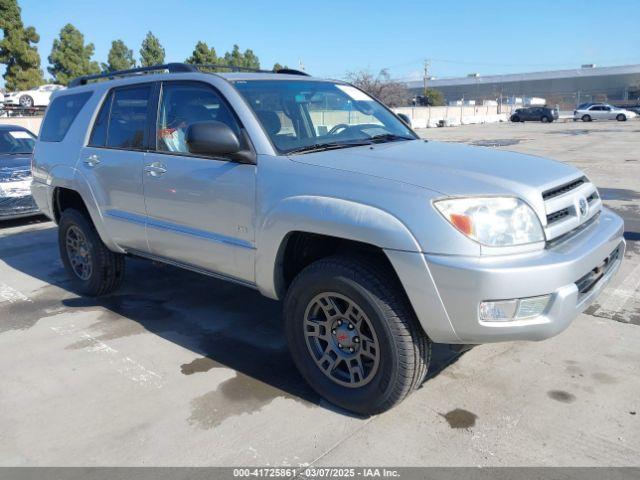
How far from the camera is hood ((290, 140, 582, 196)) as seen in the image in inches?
111

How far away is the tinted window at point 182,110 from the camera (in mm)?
3764

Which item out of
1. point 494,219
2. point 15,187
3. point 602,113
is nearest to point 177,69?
point 494,219

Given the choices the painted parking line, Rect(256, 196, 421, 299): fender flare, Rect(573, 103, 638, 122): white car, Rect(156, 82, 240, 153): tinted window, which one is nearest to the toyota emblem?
Rect(256, 196, 421, 299): fender flare

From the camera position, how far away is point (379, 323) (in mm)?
2855

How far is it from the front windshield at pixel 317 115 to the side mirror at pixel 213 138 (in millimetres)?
256

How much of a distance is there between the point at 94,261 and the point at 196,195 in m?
1.84

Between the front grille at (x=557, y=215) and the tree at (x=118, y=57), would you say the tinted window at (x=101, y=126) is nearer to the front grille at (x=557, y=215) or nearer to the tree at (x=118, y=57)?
the front grille at (x=557, y=215)

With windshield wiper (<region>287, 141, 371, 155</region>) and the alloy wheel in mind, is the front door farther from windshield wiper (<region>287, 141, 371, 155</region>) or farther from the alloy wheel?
the alloy wheel

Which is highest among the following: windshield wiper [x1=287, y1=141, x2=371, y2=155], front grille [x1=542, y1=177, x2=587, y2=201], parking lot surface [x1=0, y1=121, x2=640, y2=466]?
windshield wiper [x1=287, y1=141, x2=371, y2=155]

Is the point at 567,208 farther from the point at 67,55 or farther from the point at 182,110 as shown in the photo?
the point at 67,55

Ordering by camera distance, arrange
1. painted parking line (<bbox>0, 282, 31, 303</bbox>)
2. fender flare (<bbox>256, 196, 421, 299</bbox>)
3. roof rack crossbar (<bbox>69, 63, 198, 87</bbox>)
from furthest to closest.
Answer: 1. painted parking line (<bbox>0, 282, 31, 303</bbox>)
2. roof rack crossbar (<bbox>69, 63, 198, 87</bbox>)
3. fender flare (<bbox>256, 196, 421, 299</bbox>)

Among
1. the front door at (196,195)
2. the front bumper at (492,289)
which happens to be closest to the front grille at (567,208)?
the front bumper at (492,289)

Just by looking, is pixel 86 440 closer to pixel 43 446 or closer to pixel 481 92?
pixel 43 446

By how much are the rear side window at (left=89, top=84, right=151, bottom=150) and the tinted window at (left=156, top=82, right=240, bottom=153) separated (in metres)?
0.21
